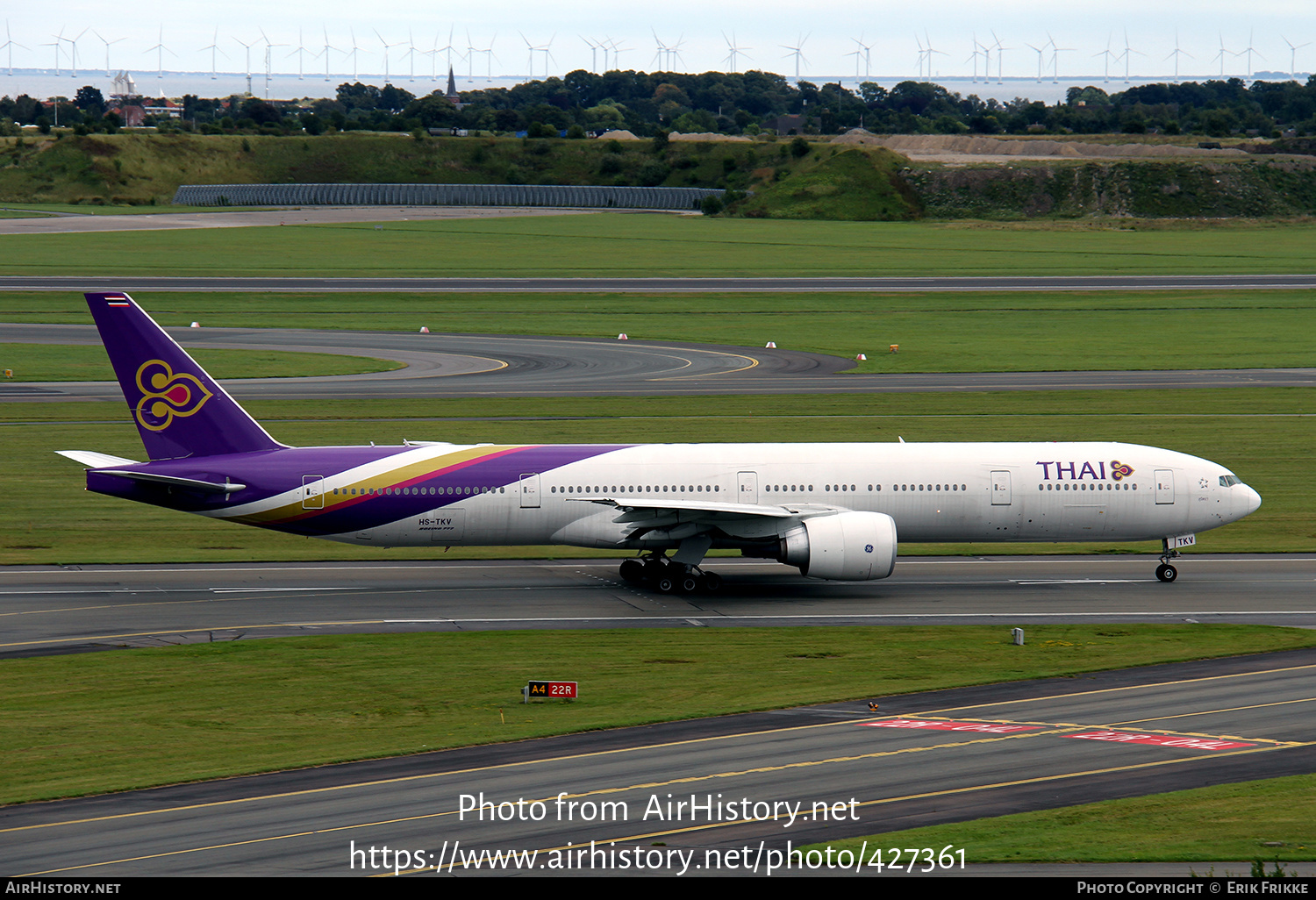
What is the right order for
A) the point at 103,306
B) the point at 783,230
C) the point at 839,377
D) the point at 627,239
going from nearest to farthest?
the point at 103,306 → the point at 839,377 → the point at 627,239 → the point at 783,230

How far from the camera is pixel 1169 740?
2703cm

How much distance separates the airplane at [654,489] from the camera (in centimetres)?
4128

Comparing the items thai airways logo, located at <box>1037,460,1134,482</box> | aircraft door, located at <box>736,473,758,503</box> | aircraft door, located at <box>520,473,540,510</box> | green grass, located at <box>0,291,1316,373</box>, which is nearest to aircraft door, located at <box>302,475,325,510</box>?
aircraft door, located at <box>520,473,540,510</box>

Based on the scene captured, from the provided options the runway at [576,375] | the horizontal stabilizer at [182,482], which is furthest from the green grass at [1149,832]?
the runway at [576,375]

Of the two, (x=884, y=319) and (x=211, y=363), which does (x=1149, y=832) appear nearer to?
(x=211, y=363)

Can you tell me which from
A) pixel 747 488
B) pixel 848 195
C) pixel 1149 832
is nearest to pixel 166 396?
pixel 747 488

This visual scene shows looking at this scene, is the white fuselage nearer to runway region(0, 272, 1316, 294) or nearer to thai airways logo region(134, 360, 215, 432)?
thai airways logo region(134, 360, 215, 432)

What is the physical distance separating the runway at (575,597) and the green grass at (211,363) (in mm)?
38768

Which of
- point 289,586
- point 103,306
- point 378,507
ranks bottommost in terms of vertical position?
point 289,586

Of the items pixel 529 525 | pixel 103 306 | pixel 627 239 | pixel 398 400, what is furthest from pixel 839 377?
pixel 627 239

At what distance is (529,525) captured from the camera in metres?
42.7

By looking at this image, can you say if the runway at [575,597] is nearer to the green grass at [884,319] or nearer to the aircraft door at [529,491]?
the aircraft door at [529,491]

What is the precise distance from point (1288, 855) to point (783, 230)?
157727 millimetres

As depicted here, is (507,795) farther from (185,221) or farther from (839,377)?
(185,221)
